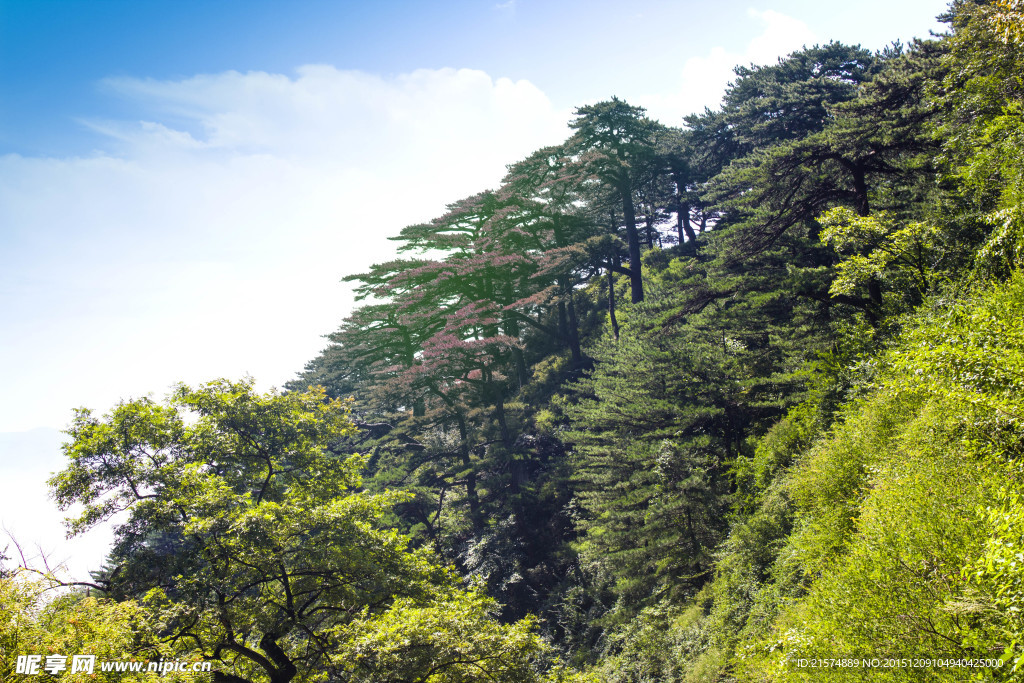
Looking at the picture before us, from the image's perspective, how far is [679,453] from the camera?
1812 centimetres

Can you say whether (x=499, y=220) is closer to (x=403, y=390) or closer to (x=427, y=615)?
(x=403, y=390)

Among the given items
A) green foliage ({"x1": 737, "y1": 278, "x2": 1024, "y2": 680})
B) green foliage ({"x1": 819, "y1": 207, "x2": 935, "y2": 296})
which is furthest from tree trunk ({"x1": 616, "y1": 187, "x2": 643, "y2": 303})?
green foliage ({"x1": 737, "y1": 278, "x2": 1024, "y2": 680})

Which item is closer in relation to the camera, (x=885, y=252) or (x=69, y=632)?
(x=69, y=632)

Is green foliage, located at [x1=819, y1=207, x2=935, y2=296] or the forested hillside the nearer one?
the forested hillside

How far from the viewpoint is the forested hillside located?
8148 millimetres

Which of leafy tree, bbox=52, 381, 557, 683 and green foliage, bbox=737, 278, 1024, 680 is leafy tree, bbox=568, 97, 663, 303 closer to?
green foliage, bbox=737, 278, 1024, 680

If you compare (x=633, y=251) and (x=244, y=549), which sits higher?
(x=633, y=251)

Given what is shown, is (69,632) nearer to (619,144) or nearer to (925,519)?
(925,519)

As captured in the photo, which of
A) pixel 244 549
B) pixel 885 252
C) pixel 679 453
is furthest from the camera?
pixel 679 453

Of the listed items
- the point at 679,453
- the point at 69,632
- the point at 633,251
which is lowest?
the point at 679,453

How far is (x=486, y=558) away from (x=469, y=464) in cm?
466

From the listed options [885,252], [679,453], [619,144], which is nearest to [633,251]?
[619,144]

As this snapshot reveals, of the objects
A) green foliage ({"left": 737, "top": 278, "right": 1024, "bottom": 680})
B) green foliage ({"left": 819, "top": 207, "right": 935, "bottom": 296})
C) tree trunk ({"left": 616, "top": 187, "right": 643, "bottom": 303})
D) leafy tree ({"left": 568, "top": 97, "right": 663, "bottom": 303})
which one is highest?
leafy tree ({"left": 568, "top": 97, "right": 663, "bottom": 303})

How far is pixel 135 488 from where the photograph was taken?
12.8 m
